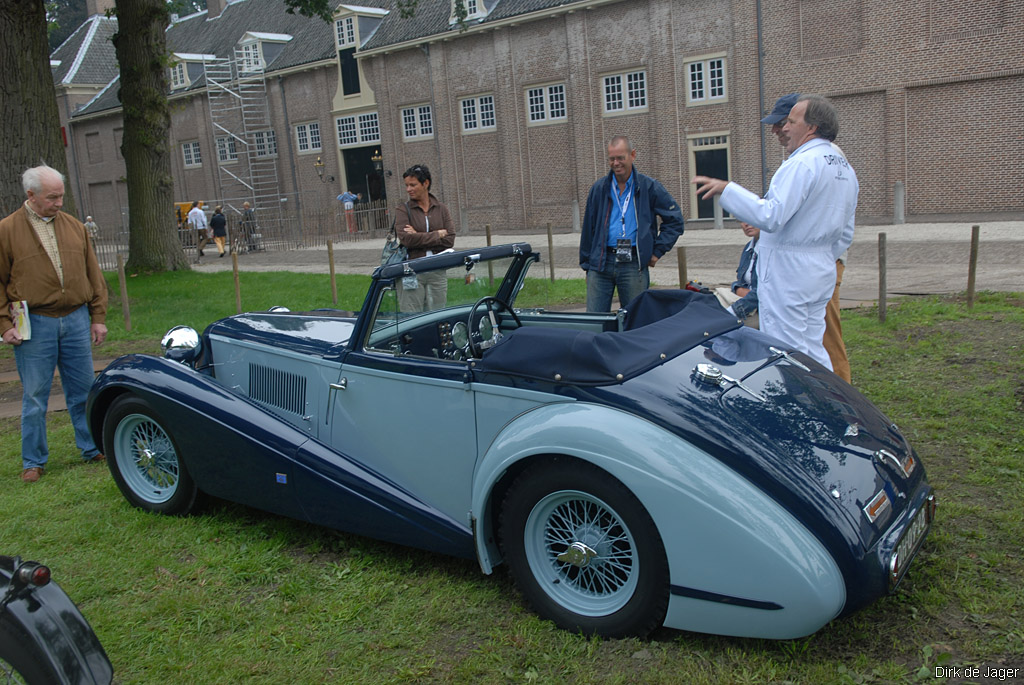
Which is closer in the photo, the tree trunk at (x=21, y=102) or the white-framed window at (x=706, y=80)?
the tree trunk at (x=21, y=102)

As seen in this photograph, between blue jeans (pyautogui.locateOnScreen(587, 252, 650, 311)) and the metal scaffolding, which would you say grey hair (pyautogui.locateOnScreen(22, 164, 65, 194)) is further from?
A: the metal scaffolding

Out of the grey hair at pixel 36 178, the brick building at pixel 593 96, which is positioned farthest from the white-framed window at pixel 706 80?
the grey hair at pixel 36 178

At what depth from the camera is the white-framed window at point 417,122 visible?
34766mm

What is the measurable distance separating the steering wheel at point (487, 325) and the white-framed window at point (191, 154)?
4413 cm

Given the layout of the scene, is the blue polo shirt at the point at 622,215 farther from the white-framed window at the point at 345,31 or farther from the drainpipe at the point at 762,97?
the white-framed window at the point at 345,31

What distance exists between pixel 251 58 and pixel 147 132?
82.5 feet

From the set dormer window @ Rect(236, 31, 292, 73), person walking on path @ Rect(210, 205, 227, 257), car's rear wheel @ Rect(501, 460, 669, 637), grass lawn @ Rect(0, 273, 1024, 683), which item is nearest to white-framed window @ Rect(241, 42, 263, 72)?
dormer window @ Rect(236, 31, 292, 73)

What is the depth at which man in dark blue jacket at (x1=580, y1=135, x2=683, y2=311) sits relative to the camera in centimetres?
617

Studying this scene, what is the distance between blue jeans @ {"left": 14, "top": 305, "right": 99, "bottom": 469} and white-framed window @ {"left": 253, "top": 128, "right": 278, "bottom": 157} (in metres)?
37.5

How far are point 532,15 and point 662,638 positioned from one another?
98.2ft

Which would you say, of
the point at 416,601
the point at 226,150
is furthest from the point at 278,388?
the point at 226,150

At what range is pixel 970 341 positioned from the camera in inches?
295

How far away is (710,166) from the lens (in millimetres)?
27609

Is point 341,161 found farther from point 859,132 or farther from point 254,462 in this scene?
point 254,462
